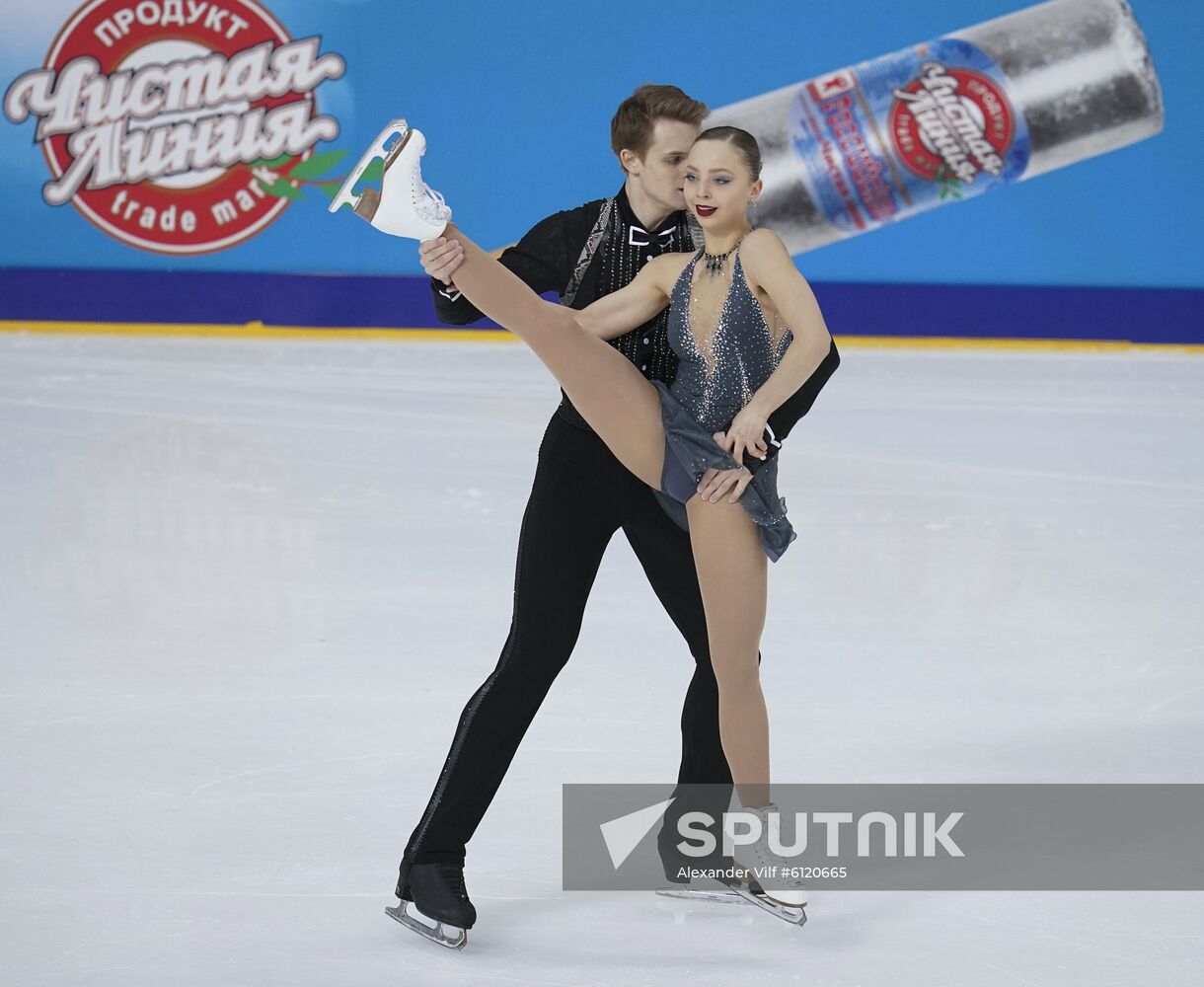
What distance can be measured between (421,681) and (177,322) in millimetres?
4611

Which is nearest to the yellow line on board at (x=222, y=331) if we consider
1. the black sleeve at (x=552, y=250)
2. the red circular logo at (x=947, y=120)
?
the red circular logo at (x=947, y=120)

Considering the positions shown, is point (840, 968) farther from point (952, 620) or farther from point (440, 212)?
point (952, 620)

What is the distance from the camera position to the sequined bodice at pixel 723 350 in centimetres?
178

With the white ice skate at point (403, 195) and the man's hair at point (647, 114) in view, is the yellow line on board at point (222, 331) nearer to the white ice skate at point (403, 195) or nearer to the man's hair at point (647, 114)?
the man's hair at point (647, 114)

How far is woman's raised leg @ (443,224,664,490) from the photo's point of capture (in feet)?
5.52

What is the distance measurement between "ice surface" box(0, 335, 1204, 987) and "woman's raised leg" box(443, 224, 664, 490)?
559 millimetres

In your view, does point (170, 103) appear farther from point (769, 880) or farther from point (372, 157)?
point (769, 880)

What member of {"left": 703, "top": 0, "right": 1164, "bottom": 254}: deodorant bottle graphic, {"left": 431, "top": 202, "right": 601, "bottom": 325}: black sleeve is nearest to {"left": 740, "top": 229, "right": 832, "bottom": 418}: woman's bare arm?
{"left": 431, "top": 202, "right": 601, "bottom": 325}: black sleeve

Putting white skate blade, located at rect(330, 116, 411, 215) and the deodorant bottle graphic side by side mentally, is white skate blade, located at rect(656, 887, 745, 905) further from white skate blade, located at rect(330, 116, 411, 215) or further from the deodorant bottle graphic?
the deodorant bottle graphic

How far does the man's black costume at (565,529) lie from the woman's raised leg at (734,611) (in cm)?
9

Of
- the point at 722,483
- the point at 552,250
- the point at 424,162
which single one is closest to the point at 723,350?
the point at 722,483

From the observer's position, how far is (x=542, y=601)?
1.83 m

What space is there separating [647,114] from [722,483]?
422mm

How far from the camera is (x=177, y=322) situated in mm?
6965
